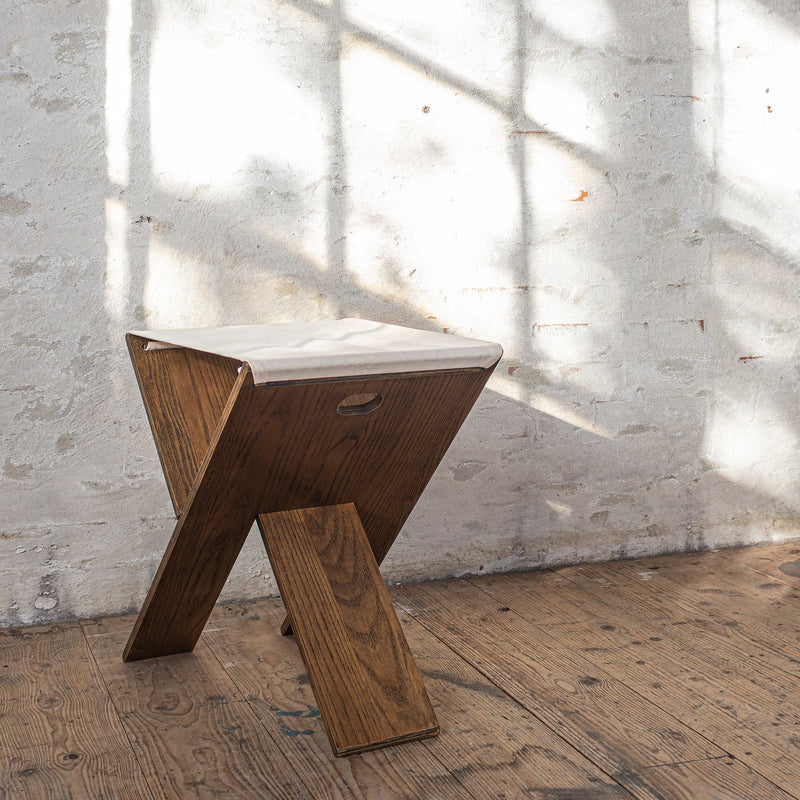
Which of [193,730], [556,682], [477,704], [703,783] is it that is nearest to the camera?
[703,783]

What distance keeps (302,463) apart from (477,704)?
0.73 meters

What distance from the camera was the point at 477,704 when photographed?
7.00 ft

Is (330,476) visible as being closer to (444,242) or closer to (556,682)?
(556,682)

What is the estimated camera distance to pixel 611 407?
124 inches

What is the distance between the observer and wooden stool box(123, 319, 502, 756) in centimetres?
178

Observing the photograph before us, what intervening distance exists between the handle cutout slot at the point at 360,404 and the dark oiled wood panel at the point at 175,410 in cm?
47

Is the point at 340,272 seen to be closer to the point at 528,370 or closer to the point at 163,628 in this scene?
the point at 528,370

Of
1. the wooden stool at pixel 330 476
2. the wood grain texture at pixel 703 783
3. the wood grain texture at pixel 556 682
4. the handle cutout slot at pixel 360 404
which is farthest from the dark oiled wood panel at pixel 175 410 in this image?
the wood grain texture at pixel 703 783

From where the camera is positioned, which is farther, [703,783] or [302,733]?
[302,733]

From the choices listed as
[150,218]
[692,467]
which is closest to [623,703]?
[692,467]

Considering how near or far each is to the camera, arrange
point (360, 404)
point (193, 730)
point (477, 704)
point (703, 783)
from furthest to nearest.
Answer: point (477, 704), point (193, 730), point (360, 404), point (703, 783)

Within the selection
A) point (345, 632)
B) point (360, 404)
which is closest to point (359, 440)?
point (360, 404)

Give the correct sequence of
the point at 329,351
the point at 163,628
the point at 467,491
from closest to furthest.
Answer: the point at 329,351
the point at 163,628
the point at 467,491

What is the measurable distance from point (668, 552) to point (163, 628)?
1.85 m
